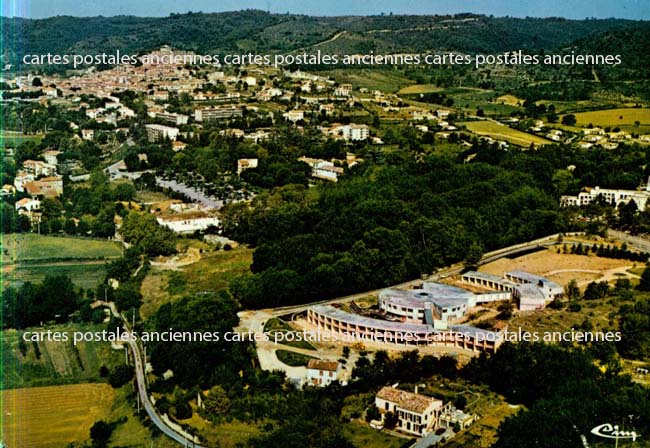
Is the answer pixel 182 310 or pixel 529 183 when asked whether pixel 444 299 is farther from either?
pixel 529 183

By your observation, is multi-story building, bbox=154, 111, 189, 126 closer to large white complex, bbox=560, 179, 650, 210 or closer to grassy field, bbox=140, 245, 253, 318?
grassy field, bbox=140, 245, 253, 318

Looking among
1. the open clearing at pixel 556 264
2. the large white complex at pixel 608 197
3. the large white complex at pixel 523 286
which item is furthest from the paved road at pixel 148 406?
the large white complex at pixel 608 197

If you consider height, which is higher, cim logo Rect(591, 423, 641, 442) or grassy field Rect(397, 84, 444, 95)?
grassy field Rect(397, 84, 444, 95)

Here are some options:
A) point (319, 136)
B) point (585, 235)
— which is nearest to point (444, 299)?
point (585, 235)

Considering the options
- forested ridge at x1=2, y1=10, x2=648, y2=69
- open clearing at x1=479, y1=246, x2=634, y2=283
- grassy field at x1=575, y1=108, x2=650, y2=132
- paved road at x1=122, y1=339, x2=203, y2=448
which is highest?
forested ridge at x1=2, y1=10, x2=648, y2=69

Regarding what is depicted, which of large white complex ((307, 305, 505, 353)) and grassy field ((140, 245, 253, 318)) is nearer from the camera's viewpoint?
large white complex ((307, 305, 505, 353))

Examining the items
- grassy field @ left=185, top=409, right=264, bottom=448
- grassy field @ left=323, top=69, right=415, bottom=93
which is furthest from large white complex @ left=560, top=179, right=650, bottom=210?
grassy field @ left=323, top=69, right=415, bottom=93

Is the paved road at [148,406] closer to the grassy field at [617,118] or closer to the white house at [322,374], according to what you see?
the white house at [322,374]
